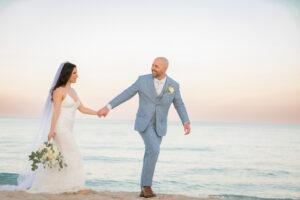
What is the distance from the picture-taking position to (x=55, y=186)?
773cm

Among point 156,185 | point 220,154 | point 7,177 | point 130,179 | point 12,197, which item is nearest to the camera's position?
point 12,197

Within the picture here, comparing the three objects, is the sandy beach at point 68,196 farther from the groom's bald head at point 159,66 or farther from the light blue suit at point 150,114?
the groom's bald head at point 159,66

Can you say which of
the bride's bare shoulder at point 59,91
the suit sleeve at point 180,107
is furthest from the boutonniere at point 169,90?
the bride's bare shoulder at point 59,91

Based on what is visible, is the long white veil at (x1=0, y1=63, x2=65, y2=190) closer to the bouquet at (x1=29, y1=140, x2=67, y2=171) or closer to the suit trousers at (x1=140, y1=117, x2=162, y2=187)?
the bouquet at (x1=29, y1=140, x2=67, y2=171)

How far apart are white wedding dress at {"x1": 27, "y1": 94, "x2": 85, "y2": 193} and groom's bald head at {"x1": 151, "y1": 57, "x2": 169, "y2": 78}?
4.33 feet

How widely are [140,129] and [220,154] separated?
2609cm

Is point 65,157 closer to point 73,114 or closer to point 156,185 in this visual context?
point 73,114

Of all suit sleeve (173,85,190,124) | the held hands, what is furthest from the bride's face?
suit sleeve (173,85,190,124)

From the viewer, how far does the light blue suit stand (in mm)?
7676

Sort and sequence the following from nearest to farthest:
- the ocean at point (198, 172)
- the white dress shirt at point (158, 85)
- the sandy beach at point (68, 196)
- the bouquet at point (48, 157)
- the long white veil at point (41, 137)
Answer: the sandy beach at point (68, 196) → the bouquet at point (48, 157) → the white dress shirt at point (158, 85) → the long white veil at point (41, 137) → the ocean at point (198, 172)

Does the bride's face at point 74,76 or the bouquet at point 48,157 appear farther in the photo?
the bride's face at point 74,76

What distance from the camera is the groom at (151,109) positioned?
7.67 meters

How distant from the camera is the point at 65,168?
25.5ft

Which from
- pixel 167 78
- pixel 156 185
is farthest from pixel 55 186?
pixel 156 185
